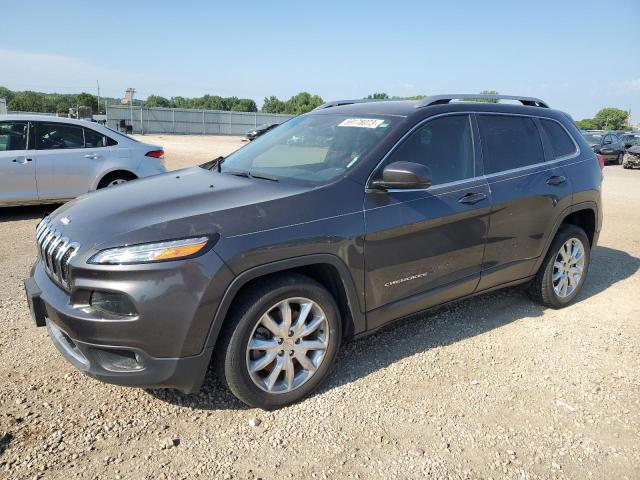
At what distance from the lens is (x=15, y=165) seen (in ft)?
24.3

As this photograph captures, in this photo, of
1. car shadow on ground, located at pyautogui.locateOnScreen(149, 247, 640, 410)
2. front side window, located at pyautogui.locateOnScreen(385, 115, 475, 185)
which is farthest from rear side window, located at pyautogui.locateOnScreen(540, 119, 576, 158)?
car shadow on ground, located at pyautogui.locateOnScreen(149, 247, 640, 410)

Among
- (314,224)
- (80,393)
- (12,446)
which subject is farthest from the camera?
(80,393)

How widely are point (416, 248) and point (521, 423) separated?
1.20m

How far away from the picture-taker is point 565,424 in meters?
3.02

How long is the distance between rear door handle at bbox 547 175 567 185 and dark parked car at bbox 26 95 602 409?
21 millimetres

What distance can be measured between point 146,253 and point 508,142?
296 centimetres

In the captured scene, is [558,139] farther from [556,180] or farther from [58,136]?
[58,136]

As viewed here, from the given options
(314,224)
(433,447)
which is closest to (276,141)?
(314,224)

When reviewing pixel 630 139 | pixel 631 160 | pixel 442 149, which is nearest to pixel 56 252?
pixel 442 149

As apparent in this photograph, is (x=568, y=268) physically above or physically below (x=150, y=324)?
below

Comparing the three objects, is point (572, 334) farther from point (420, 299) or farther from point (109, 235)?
point (109, 235)

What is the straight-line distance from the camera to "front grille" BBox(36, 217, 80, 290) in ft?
9.02

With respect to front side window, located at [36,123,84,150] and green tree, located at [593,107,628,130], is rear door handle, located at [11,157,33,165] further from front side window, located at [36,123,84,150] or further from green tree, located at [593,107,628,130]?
green tree, located at [593,107,628,130]

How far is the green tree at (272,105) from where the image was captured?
102569 millimetres
